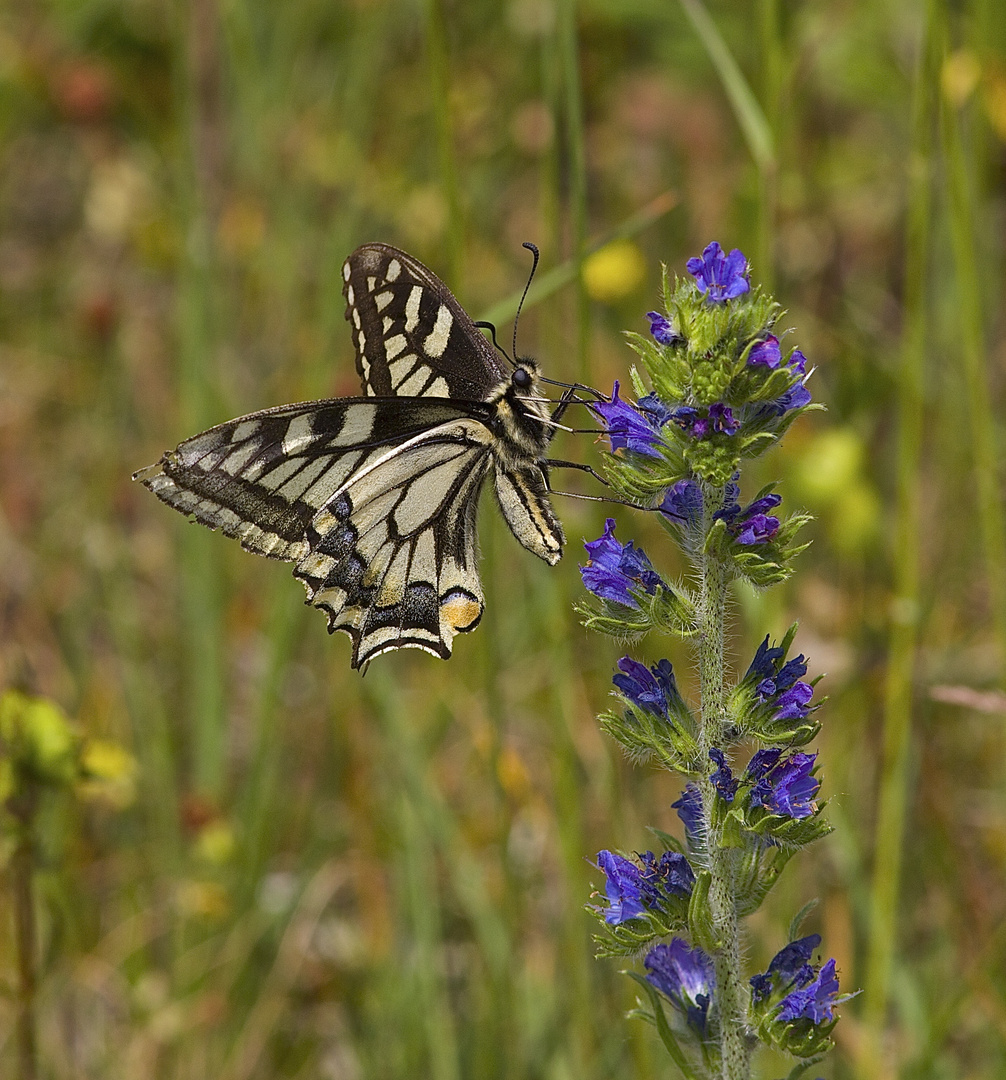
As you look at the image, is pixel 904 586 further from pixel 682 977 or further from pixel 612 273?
pixel 612 273

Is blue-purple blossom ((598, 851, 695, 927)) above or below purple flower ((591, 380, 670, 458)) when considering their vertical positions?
below

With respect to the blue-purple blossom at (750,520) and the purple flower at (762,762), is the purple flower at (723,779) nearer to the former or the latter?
the purple flower at (762,762)

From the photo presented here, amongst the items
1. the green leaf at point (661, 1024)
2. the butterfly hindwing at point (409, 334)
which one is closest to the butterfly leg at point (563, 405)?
the butterfly hindwing at point (409, 334)

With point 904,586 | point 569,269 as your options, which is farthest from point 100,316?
point 904,586

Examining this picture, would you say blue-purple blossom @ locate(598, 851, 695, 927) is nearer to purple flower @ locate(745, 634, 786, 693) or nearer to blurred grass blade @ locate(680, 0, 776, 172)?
purple flower @ locate(745, 634, 786, 693)

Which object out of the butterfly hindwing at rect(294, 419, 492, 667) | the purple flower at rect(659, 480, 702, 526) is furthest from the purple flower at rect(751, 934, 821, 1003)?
the butterfly hindwing at rect(294, 419, 492, 667)
